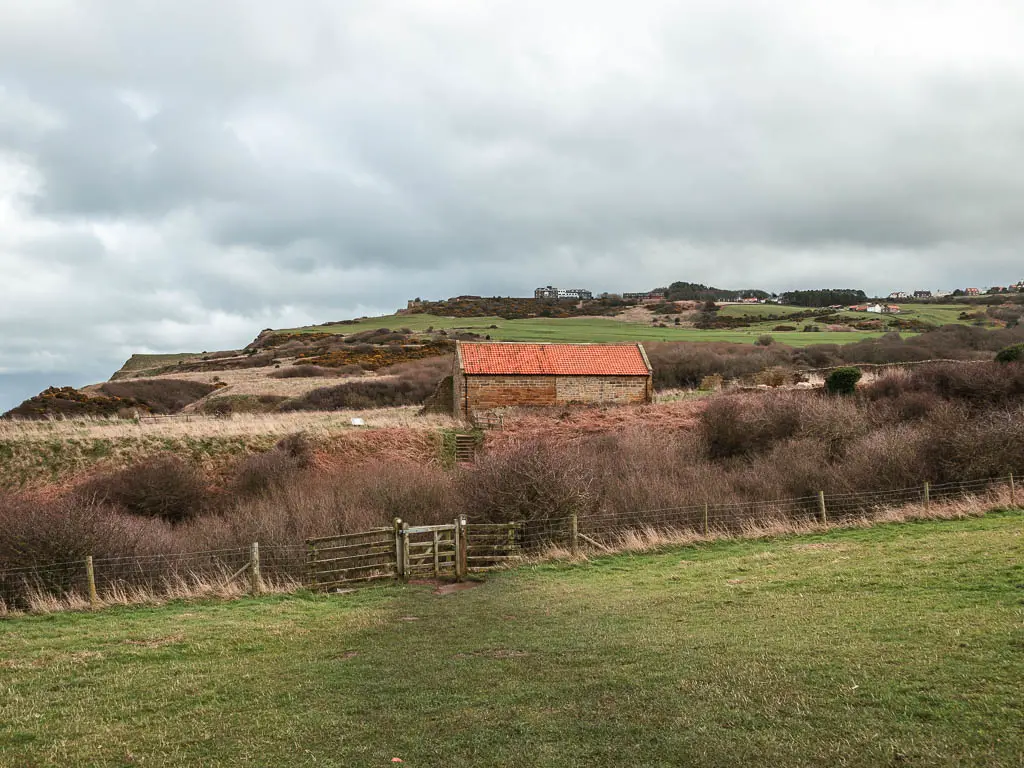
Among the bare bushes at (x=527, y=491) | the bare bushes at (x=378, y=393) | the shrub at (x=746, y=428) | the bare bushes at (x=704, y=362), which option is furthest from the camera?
the bare bushes at (x=704, y=362)

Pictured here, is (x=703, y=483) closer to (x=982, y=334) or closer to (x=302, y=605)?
(x=302, y=605)

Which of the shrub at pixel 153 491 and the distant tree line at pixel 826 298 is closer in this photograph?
the shrub at pixel 153 491

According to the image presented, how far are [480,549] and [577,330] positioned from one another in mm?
91856

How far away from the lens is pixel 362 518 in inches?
955

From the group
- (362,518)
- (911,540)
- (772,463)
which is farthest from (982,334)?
(362,518)

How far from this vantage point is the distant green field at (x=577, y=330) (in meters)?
92.9

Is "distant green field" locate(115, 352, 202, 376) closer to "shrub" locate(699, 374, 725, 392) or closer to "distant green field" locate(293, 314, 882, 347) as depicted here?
"distant green field" locate(293, 314, 882, 347)

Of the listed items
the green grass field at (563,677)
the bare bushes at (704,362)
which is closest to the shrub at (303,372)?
the bare bushes at (704,362)

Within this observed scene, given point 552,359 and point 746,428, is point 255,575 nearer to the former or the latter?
point 746,428

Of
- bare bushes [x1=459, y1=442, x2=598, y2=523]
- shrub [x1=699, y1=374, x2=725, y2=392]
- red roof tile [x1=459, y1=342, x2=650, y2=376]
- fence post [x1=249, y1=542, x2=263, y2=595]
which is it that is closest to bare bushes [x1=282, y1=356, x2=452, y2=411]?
red roof tile [x1=459, y1=342, x2=650, y2=376]

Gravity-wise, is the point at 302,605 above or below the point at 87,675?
below

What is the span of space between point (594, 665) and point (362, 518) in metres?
16.0

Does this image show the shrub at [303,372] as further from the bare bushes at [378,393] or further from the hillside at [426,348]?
the bare bushes at [378,393]

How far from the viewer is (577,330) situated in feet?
360
